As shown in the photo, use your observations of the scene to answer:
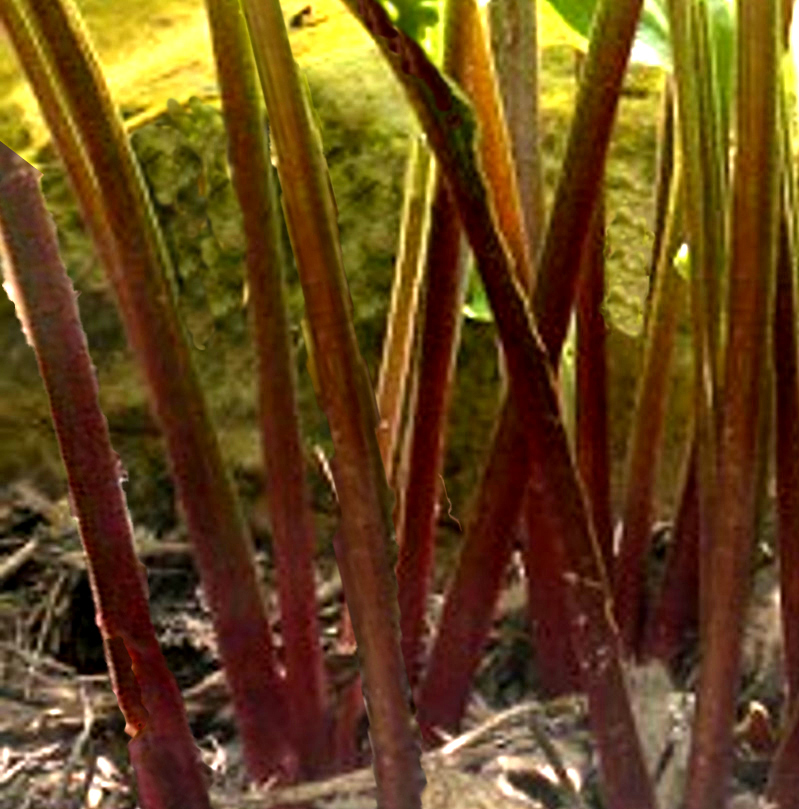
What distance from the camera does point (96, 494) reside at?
3.21ft

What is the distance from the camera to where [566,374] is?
118cm

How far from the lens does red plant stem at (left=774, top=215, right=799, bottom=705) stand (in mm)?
965

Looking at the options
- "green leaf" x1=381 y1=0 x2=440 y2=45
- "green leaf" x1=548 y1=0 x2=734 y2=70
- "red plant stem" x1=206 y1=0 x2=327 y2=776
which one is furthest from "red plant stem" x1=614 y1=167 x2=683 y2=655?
"green leaf" x1=381 y1=0 x2=440 y2=45

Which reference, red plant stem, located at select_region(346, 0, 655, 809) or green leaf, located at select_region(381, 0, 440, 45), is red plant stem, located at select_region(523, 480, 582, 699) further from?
green leaf, located at select_region(381, 0, 440, 45)

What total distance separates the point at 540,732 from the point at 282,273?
0.33 metres

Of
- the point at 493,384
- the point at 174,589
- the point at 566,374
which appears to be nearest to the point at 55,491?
the point at 174,589

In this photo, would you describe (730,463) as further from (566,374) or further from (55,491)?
(55,491)

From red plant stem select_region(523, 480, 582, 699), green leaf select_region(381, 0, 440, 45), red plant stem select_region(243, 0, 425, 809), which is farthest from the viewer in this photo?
red plant stem select_region(523, 480, 582, 699)

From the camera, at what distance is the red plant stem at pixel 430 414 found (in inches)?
40.9

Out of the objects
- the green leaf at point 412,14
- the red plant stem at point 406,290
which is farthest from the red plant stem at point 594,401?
the green leaf at point 412,14

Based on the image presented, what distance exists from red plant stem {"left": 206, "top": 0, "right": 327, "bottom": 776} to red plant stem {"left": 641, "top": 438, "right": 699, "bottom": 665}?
25 cm

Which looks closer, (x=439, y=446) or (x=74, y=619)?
(x=439, y=446)

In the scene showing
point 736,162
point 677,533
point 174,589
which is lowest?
point 174,589

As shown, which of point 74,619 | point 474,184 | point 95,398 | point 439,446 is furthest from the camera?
point 74,619
